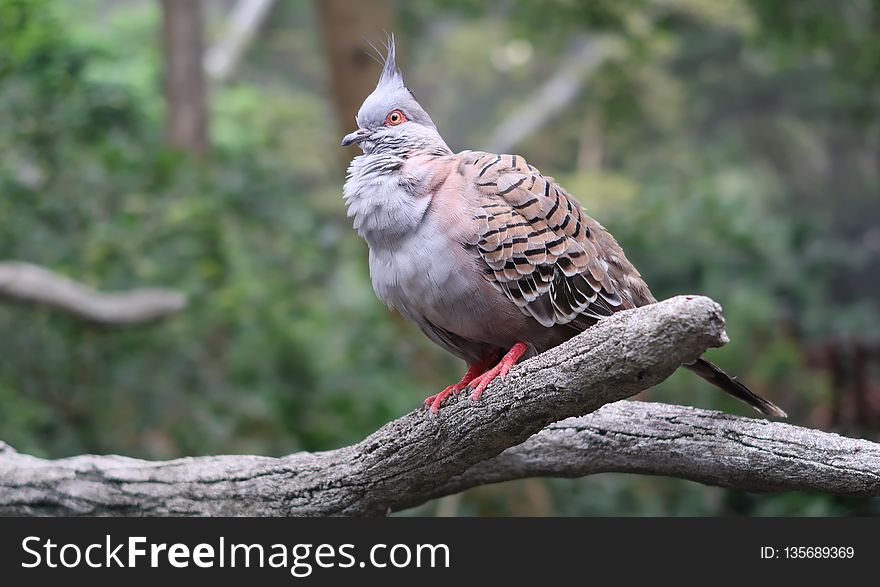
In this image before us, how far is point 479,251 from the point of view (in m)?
2.97

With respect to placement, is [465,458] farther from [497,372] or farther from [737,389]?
[737,389]

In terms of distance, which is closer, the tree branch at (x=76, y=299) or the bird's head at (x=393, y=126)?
the bird's head at (x=393, y=126)

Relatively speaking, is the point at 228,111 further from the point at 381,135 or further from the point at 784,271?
the point at 381,135

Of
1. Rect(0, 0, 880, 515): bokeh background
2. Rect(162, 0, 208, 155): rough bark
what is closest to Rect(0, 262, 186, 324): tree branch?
Rect(0, 0, 880, 515): bokeh background

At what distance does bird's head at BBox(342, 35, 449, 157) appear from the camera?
3.27m

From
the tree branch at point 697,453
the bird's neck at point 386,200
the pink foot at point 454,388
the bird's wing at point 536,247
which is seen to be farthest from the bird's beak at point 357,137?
the tree branch at point 697,453

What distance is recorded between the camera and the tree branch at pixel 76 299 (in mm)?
5414

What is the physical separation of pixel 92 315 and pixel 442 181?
3.35 meters

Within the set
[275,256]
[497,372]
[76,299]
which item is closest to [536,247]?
[497,372]

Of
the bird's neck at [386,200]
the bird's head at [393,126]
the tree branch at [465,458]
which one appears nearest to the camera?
the tree branch at [465,458]

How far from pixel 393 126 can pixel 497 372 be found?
1.03m

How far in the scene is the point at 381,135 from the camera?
10.8ft

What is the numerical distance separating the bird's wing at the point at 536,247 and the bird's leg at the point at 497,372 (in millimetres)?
127

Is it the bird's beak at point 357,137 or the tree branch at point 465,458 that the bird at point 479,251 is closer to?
the bird's beak at point 357,137
